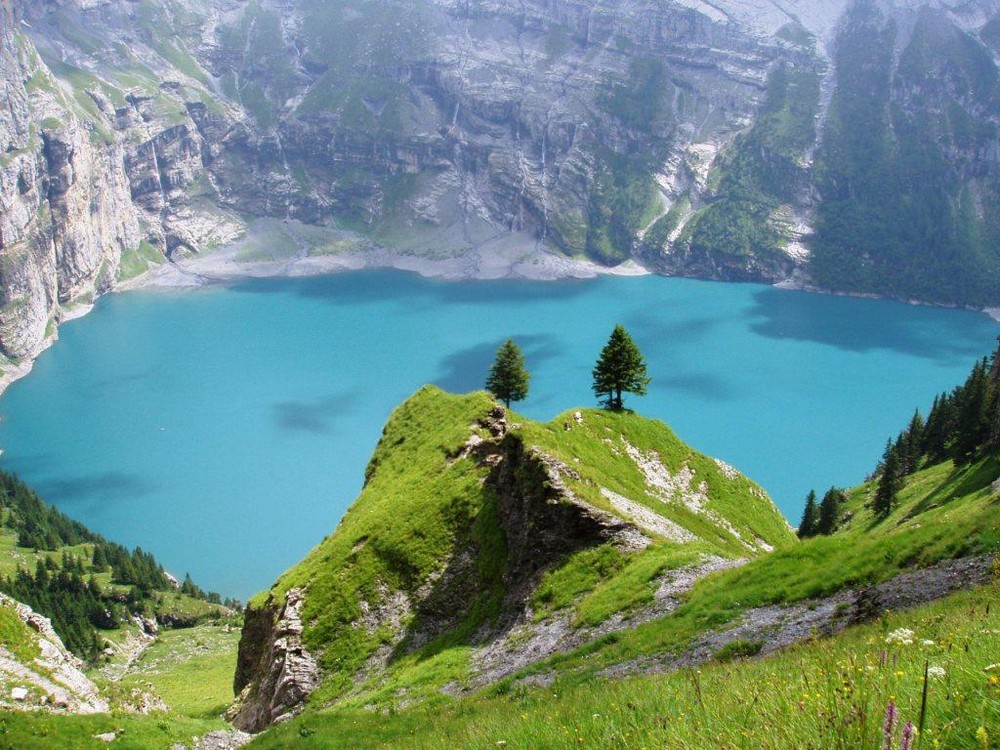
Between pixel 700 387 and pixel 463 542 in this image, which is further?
pixel 700 387

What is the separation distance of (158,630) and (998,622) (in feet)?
392

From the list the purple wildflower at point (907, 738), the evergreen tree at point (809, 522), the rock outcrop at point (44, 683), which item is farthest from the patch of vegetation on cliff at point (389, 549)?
the evergreen tree at point (809, 522)

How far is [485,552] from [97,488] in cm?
13641

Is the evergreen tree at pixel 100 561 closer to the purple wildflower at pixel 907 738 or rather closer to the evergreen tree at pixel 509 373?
the evergreen tree at pixel 509 373

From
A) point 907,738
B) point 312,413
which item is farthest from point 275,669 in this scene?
point 312,413

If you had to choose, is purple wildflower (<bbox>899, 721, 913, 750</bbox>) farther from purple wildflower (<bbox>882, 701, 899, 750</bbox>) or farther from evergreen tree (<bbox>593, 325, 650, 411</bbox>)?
evergreen tree (<bbox>593, 325, 650, 411</bbox>)

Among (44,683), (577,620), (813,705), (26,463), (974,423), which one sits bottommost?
(26,463)

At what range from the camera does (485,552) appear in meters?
40.5

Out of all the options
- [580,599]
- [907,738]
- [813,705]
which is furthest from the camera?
[580,599]

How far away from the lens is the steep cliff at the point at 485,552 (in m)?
32.7

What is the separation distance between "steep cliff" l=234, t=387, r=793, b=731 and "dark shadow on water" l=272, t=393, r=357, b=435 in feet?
402

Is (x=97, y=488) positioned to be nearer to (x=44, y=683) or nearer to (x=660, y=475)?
(x=44, y=683)

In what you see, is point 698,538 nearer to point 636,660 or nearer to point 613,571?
point 613,571

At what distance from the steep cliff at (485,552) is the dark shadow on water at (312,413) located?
12263 cm
